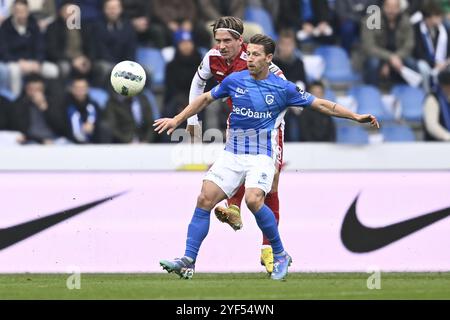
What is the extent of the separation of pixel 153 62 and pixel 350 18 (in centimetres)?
301

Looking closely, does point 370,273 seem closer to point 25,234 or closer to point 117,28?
point 25,234

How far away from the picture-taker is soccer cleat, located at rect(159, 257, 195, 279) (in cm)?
1015

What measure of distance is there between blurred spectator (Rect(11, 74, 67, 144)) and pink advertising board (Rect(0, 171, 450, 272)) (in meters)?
3.20

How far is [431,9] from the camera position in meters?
Result: 17.0

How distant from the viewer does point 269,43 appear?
33.8 ft

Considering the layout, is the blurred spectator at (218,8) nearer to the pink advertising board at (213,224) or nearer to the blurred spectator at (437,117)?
the blurred spectator at (437,117)

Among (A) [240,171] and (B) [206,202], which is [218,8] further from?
(B) [206,202]

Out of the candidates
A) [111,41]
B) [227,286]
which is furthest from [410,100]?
[227,286]

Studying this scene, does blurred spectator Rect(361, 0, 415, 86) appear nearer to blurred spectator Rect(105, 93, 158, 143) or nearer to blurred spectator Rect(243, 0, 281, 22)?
blurred spectator Rect(243, 0, 281, 22)

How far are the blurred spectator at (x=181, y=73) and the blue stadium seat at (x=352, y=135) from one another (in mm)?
2197

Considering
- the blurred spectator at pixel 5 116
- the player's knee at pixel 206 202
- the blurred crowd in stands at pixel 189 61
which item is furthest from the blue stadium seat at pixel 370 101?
the player's knee at pixel 206 202

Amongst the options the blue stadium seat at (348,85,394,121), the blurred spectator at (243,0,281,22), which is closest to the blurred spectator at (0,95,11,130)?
the blurred spectator at (243,0,281,22)

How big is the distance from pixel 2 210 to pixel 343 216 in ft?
12.2

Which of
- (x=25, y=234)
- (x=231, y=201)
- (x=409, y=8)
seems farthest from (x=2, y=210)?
(x=409, y=8)
